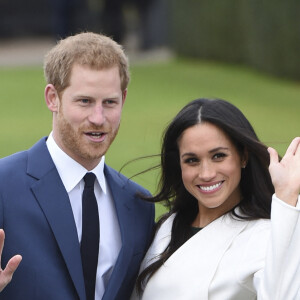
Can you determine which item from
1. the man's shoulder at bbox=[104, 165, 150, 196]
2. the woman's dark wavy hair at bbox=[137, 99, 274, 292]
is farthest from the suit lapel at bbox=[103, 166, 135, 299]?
the woman's dark wavy hair at bbox=[137, 99, 274, 292]

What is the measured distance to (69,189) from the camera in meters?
3.95

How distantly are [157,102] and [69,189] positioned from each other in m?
10.8

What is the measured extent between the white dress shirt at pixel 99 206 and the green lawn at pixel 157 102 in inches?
200

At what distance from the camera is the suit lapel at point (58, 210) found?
12.5ft

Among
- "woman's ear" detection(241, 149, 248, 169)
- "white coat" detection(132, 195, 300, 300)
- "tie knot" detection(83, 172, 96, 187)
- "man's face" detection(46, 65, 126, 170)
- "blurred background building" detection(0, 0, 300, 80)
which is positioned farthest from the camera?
"blurred background building" detection(0, 0, 300, 80)

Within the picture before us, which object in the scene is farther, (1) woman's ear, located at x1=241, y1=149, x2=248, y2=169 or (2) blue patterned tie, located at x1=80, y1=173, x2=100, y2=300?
(1) woman's ear, located at x1=241, y1=149, x2=248, y2=169

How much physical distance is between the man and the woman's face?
328mm

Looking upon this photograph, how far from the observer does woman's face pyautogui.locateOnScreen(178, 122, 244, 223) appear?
3.99m

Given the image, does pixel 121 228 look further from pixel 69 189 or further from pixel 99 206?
pixel 69 189

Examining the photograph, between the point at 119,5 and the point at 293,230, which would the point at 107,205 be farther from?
the point at 119,5

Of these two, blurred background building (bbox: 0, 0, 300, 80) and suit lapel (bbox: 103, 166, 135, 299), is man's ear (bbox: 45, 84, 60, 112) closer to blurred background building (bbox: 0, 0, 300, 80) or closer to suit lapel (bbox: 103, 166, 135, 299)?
suit lapel (bbox: 103, 166, 135, 299)

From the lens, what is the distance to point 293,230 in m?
3.62

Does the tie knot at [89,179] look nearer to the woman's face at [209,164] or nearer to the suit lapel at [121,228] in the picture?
the suit lapel at [121,228]

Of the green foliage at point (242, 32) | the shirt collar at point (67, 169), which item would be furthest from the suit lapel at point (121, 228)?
the green foliage at point (242, 32)
